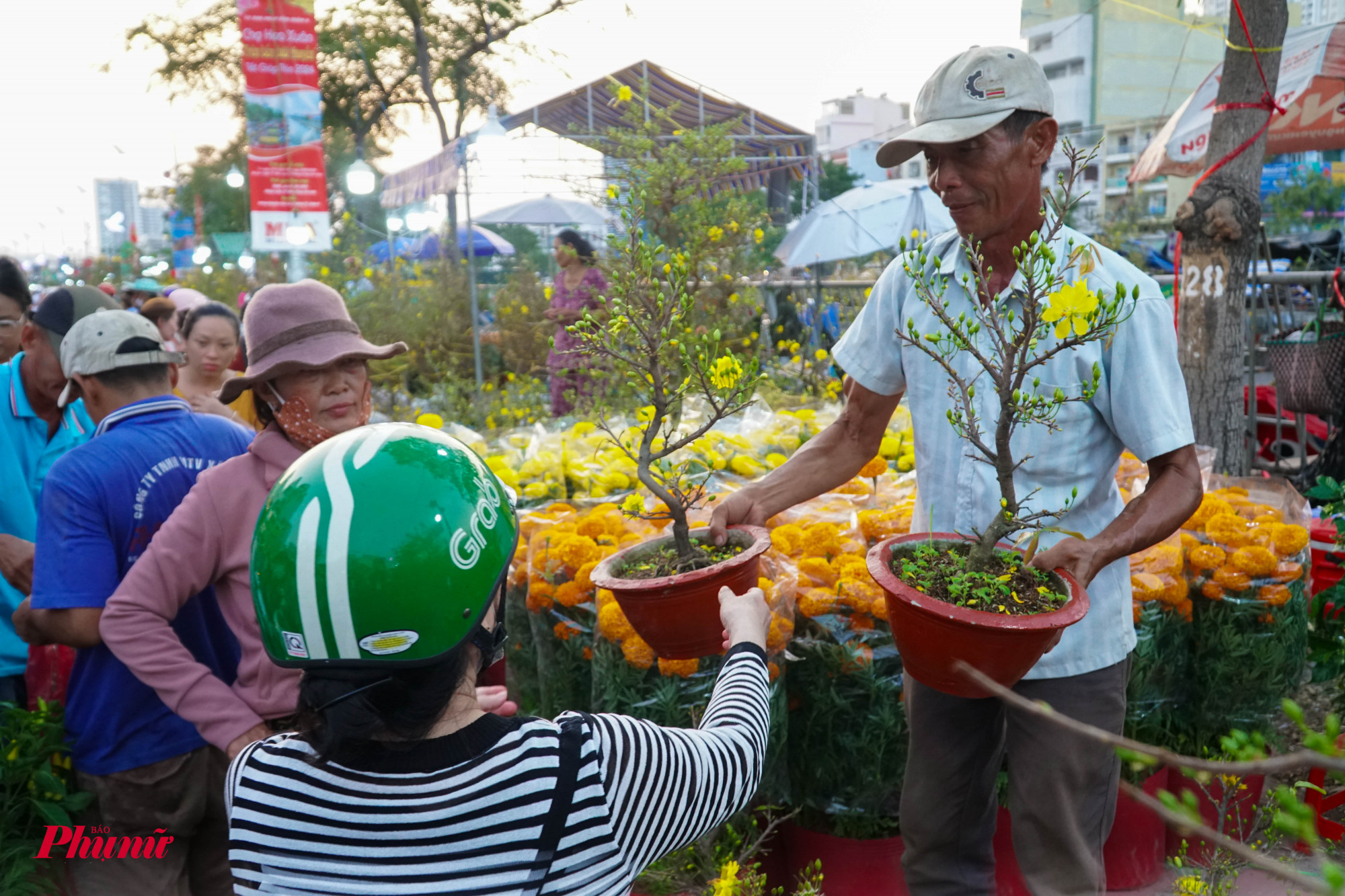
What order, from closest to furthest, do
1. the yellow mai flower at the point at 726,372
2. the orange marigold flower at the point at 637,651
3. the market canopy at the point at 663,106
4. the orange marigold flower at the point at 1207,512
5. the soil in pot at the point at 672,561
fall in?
the soil in pot at the point at 672,561
the yellow mai flower at the point at 726,372
the orange marigold flower at the point at 637,651
the orange marigold flower at the point at 1207,512
the market canopy at the point at 663,106

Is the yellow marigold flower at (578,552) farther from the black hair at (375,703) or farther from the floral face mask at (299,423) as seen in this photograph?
the black hair at (375,703)

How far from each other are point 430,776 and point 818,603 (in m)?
1.57

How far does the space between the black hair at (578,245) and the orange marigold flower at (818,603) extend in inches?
178

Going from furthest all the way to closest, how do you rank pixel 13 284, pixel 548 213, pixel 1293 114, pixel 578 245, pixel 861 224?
1. pixel 548 213
2. pixel 861 224
3. pixel 1293 114
4. pixel 578 245
5. pixel 13 284

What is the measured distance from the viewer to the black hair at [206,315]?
14.6 feet

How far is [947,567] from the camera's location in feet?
5.56

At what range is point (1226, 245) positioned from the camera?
445 cm

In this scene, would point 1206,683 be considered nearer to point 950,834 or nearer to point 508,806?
point 950,834

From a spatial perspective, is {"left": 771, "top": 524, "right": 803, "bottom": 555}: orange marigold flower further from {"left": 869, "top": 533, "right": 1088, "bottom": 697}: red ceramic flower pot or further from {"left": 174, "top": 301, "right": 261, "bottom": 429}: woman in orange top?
{"left": 174, "top": 301, "right": 261, "bottom": 429}: woman in orange top

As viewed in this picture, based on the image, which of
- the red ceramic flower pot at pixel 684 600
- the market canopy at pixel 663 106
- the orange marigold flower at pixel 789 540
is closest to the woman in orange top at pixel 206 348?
the orange marigold flower at pixel 789 540

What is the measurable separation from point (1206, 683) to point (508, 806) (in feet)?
8.67

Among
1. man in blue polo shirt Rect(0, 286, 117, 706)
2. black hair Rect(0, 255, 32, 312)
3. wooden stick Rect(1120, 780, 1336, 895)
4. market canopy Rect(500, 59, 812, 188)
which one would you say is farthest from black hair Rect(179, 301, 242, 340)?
market canopy Rect(500, 59, 812, 188)

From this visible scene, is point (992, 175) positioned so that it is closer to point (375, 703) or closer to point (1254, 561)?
point (375, 703)

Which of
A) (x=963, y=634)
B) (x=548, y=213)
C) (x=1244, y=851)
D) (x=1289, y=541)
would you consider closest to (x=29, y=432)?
(x=963, y=634)
